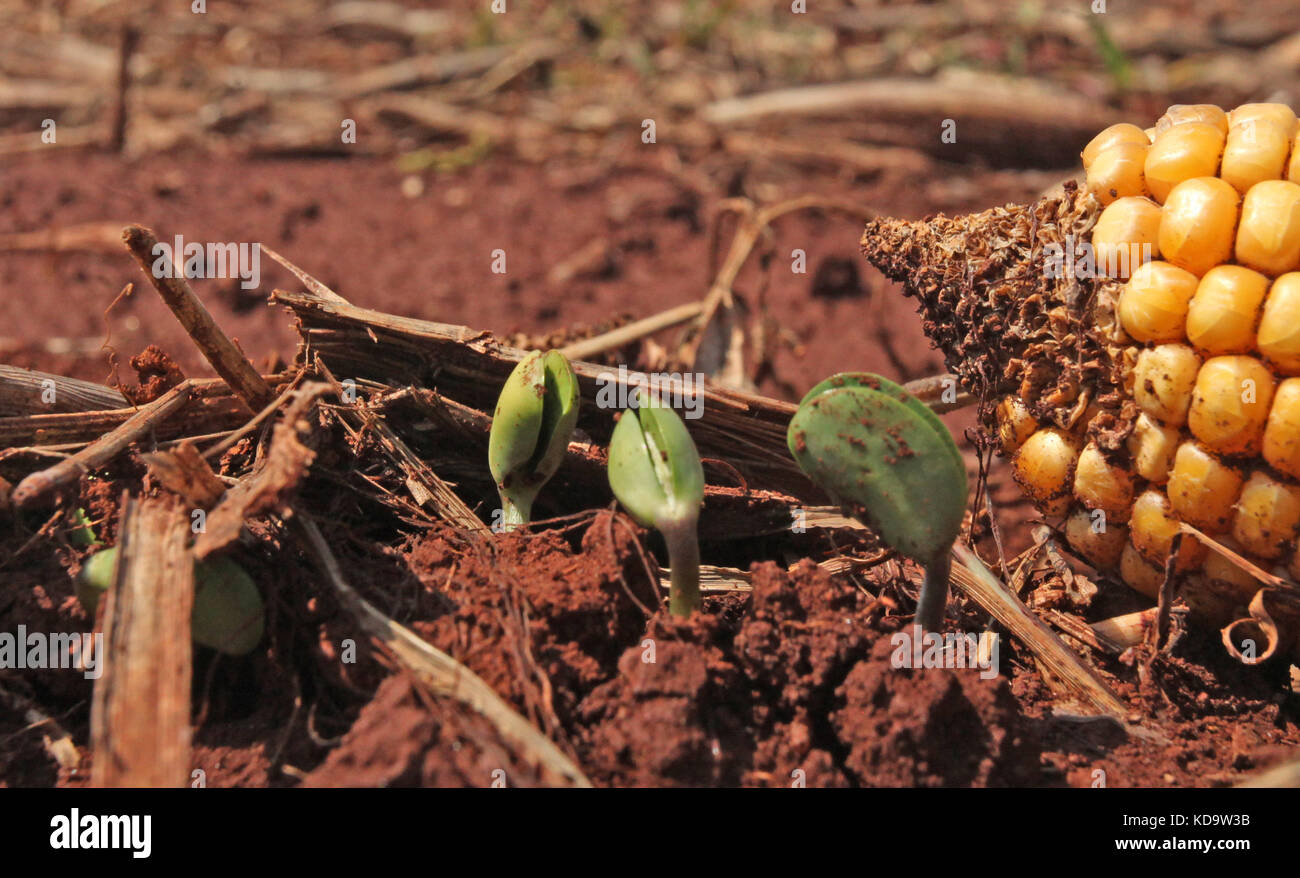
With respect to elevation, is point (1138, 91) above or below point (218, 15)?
below

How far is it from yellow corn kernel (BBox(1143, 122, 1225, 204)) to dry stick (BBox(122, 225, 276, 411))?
5.56 feet

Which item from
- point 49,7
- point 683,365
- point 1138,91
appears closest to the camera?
point 683,365

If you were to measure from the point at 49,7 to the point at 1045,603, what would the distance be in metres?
7.05

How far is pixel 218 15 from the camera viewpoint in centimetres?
682

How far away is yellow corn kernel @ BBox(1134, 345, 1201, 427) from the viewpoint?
1839 millimetres

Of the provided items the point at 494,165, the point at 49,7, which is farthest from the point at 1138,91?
the point at 49,7

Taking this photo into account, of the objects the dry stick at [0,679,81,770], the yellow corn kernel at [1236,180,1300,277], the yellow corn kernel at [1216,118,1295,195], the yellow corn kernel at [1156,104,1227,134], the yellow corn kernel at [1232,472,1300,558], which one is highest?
the yellow corn kernel at [1156,104,1227,134]

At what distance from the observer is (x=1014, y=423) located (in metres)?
2.09

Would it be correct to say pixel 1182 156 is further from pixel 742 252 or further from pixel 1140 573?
pixel 742 252

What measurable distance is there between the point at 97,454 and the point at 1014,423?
1678 millimetres

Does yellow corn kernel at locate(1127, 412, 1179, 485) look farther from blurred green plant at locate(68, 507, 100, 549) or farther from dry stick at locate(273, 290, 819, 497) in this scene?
blurred green plant at locate(68, 507, 100, 549)

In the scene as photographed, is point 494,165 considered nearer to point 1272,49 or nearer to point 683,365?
point 683,365

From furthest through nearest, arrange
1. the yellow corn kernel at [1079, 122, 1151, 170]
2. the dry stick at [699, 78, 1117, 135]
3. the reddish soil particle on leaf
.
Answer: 1. the dry stick at [699, 78, 1117, 135]
2. the reddish soil particle on leaf
3. the yellow corn kernel at [1079, 122, 1151, 170]

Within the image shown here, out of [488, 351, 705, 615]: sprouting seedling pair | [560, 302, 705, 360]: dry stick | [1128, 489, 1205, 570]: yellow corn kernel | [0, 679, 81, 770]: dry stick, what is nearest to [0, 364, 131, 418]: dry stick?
[0, 679, 81, 770]: dry stick
